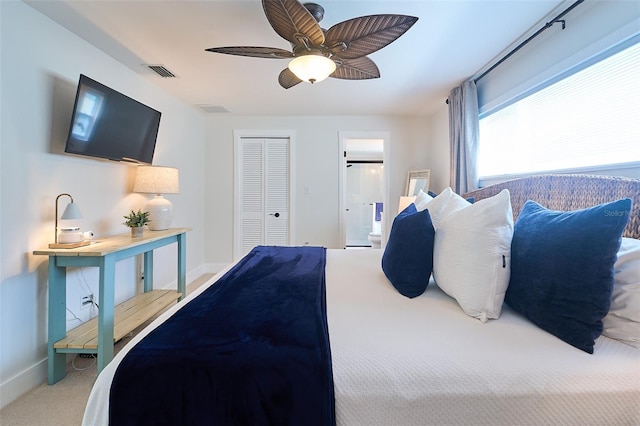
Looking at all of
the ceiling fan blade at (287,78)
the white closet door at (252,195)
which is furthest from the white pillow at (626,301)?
the white closet door at (252,195)

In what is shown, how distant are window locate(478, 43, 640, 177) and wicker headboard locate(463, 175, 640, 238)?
264mm

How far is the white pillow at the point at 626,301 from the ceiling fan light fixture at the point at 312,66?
1667 mm

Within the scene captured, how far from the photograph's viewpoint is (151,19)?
1844 mm

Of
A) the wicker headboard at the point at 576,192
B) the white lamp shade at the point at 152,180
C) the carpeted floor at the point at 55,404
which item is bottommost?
the carpeted floor at the point at 55,404

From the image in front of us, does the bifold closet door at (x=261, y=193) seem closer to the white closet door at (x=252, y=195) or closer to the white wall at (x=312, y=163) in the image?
the white closet door at (x=252, y=195)

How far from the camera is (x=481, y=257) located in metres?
1.10

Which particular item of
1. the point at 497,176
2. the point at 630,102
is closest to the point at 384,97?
the point at 497,176

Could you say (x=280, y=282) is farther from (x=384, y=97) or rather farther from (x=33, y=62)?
(x=384, y=97)

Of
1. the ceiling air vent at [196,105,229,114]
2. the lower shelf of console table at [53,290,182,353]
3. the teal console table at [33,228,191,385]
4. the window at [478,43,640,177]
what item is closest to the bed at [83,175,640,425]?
the window at [478,43,640,177]

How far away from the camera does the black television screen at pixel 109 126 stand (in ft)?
6.24

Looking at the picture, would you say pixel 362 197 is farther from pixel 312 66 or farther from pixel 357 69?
pixel 312 66

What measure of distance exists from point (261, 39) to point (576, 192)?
231 centimetres

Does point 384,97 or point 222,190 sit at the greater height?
point 384,97

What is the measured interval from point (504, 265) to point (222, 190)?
3.87 m
